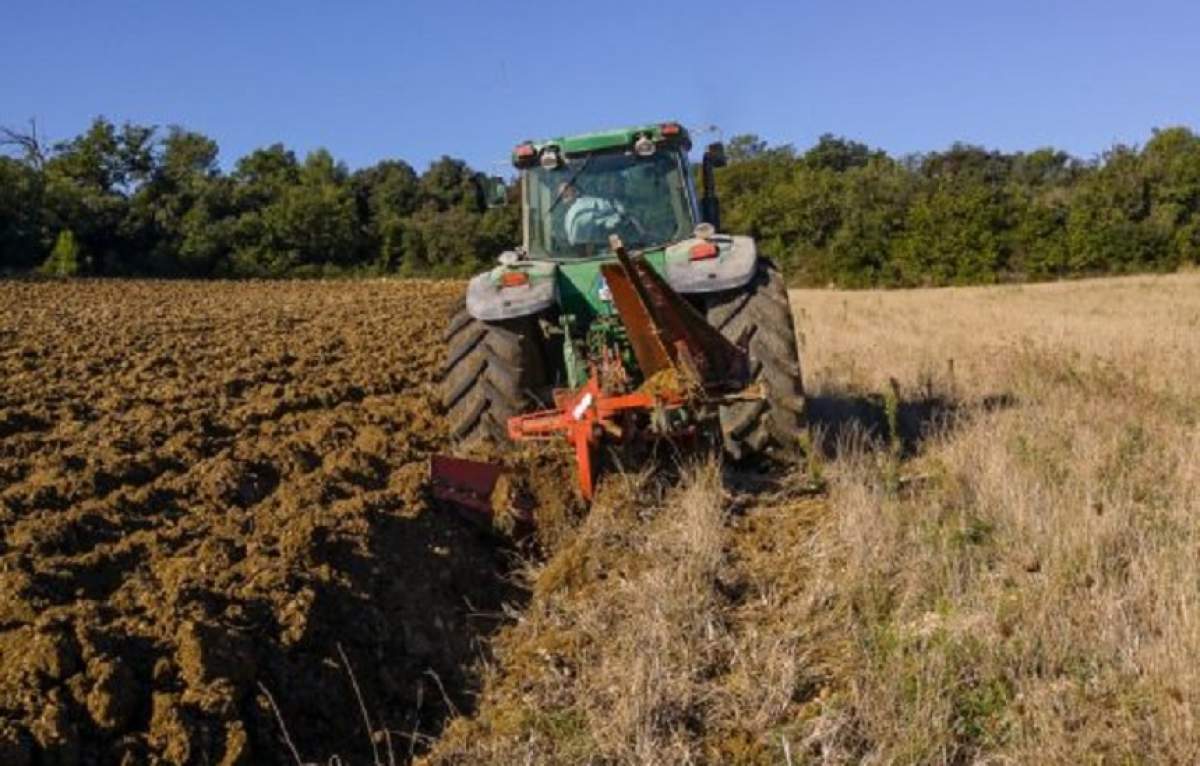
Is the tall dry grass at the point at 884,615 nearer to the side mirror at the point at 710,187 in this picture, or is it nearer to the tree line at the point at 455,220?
the side mirror at the point at 710,187

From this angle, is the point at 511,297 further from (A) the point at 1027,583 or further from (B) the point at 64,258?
(B) the point at 64,258

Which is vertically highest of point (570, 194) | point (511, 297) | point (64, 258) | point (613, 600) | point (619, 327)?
point (64, 258)

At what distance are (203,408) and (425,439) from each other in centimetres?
168

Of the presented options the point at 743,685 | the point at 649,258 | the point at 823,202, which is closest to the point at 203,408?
the point at 649,258

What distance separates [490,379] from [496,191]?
6.29 feet

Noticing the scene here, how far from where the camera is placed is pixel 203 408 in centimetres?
765

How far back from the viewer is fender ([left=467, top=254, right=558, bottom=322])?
6.00 meters

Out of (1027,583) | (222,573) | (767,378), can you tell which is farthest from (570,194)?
(1027,583)

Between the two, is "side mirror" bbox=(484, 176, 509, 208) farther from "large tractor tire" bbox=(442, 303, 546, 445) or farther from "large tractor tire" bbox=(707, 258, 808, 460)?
"large tractor tire" bbox=(707, 258, 808, 460)

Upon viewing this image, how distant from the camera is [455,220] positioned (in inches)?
1457

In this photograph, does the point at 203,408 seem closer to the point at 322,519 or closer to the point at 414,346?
the point at 322,519

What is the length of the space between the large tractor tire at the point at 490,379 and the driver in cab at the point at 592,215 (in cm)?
81

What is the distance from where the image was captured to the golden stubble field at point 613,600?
9.88 feet

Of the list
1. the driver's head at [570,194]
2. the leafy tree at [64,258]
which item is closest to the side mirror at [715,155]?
the driver's head at [570,194]
